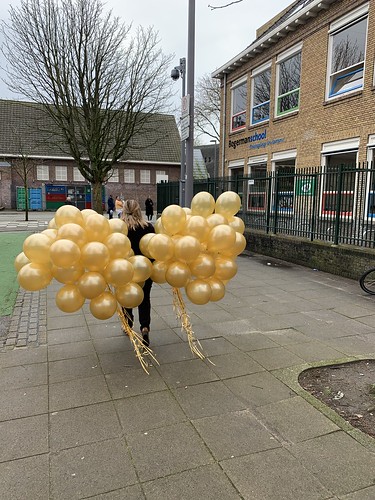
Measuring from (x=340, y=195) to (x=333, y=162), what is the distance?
18.9 feet

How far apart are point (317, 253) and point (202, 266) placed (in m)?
6.26

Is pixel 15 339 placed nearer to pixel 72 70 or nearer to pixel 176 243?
pixel 176 243

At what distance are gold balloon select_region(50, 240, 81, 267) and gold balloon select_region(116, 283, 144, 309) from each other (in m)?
0.53

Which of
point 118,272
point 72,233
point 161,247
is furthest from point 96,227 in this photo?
point 161,247

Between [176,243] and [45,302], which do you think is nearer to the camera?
[176,243]

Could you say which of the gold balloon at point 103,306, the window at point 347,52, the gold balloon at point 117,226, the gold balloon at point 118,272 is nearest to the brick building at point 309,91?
the window at point 347,52

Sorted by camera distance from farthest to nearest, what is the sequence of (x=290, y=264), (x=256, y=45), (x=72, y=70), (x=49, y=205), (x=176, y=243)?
(x=49, y=205) → (x=256, y=45) → (x=72, y=70) → (x=290, y=264) → (x=176, y=243)

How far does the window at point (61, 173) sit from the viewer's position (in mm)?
38219

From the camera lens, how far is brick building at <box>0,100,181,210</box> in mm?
35719

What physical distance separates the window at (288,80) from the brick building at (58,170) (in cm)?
1884

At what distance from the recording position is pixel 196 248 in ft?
12.3

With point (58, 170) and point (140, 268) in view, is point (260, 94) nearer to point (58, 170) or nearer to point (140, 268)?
point (140, 268)

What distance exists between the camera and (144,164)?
40281 mm

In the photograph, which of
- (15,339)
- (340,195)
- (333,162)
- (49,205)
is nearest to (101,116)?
(333,162)
